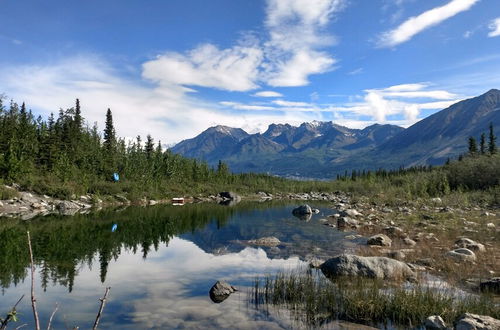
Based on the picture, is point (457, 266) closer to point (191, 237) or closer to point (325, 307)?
point (325, 307)

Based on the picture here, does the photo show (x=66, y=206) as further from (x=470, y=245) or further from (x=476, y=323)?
(x=476, y=323)

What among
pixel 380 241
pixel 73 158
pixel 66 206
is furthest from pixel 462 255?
pixel 73 158

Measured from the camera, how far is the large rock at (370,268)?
51.7 feet

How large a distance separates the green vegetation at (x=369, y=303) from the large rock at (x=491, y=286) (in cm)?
122

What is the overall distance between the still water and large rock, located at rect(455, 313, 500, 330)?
4.92 meters

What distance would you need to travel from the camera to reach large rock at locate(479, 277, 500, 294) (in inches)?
530

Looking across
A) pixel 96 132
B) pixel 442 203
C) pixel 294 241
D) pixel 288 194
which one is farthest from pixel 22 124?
pixel 288 194

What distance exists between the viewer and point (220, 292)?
14297 millimetres

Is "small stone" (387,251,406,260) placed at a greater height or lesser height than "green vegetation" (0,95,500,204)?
lesser

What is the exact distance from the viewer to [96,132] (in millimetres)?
113812

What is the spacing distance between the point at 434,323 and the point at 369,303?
7.04 ft

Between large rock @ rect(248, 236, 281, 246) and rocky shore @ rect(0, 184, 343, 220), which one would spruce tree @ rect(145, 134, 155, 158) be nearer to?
rocky shore @ rect(0, 184, 343, 220)

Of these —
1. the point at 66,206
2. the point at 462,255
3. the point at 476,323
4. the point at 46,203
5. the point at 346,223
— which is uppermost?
the point at 476,323

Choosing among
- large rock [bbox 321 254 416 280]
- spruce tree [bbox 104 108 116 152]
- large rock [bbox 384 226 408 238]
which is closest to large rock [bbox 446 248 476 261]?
large rock [bbox 321 254 416 280]
